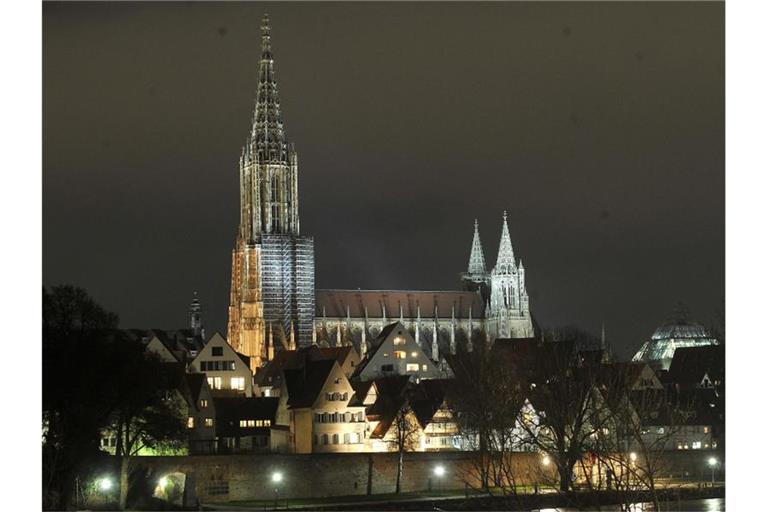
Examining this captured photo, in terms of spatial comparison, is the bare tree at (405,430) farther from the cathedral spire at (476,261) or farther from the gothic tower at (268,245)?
the cathedral spire at (476,261)

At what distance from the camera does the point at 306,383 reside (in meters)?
56.5

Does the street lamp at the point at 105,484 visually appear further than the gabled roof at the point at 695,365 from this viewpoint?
No

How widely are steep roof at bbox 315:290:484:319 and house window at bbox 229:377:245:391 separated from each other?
52.3 m

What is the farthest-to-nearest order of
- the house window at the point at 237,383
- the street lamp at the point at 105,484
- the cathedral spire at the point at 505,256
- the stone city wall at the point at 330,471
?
the cathedral spire at the point at 505,256 → the house window at the point at 237,383 → the stone city wall at the point at 330,471 → the street lamp at the point at 105,484

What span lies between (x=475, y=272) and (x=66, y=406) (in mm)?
111615

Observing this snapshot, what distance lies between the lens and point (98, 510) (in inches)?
1399

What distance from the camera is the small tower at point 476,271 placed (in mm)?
145375

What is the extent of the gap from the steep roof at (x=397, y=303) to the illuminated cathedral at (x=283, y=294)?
10cm

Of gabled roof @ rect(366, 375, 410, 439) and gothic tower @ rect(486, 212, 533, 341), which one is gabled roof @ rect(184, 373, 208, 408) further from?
gothic tower @ rect(486, 212, 533, 341)

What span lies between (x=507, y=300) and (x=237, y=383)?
66.9 meters

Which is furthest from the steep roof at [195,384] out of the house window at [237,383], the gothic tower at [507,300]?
the gothic tower at [507,300]

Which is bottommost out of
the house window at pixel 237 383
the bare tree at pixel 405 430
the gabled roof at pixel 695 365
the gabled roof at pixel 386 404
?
the bare tree at pixel 405 430

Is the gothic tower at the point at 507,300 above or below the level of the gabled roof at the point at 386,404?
above
